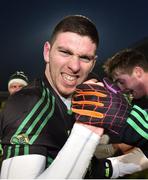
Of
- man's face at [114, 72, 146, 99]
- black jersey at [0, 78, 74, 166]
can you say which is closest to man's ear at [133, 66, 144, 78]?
man's face at [114, 72, 146, 99]

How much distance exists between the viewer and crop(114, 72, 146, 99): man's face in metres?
2.00

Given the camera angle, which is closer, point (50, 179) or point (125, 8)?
point (50, 179)

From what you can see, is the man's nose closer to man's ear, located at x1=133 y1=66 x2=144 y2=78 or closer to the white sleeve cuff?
the white sleeve cuff

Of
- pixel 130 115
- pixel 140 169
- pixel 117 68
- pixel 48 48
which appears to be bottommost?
pixel 140 169

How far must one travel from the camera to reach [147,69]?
203 centimetres

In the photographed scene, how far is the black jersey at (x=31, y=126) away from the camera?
80 cm

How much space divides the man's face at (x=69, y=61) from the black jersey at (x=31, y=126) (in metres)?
0.11

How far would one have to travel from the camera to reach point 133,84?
203 cm

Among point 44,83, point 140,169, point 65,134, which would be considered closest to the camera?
point 65,134

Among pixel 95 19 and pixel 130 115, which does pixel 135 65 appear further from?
pixel 95 19

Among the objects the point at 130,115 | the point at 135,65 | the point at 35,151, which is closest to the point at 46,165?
the point at 35,151

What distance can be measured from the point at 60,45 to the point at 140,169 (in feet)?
2.25

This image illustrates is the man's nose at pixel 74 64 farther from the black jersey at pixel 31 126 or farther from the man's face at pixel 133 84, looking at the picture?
the man's face at pixel 133 84

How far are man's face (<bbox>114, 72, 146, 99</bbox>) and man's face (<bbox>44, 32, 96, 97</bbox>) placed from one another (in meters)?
1.02
